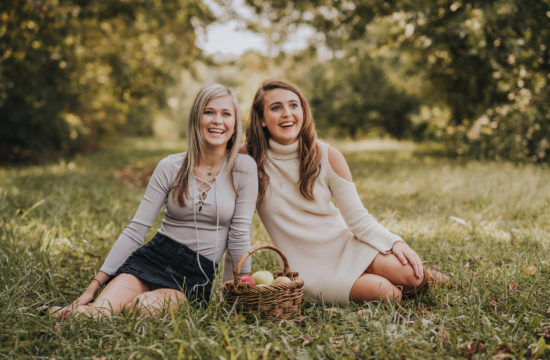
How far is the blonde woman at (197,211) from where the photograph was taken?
296 centimetres

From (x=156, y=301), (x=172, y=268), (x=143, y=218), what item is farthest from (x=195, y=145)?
(x=156, y=301)

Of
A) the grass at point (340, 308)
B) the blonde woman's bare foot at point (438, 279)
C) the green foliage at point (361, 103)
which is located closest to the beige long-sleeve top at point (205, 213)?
the grass at point (340, 308)

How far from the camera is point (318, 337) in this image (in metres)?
2.43

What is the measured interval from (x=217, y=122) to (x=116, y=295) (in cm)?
133

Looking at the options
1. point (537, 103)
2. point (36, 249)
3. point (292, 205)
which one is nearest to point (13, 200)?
point (36, 249)

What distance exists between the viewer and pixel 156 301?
107 inches

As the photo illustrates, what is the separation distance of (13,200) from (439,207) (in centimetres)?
564

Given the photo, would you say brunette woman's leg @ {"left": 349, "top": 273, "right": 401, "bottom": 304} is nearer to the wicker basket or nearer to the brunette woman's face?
the wicker basket

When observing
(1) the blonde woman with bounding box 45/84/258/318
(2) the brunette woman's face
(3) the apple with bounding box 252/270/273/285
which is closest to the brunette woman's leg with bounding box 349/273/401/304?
(3) the apple with bounding box 252/270/273/285

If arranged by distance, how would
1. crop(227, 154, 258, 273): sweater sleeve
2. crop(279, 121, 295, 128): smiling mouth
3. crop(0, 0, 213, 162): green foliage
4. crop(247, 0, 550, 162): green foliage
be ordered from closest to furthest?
crop(227, 154, 258, 273): sweater sleeve → crop(279, 121, 295, 128): smiling mouth → crop(247, 0, 550, 162): green foliage → crop(0, 0, 213, 162): green foliage

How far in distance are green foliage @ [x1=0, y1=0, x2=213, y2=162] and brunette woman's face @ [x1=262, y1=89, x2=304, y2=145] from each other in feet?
21.5

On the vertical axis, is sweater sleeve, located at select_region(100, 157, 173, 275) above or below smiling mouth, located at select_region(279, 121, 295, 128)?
below

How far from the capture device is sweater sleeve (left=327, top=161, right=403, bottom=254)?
312cm

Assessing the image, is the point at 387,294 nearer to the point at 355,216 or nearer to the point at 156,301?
the point at 355,216
